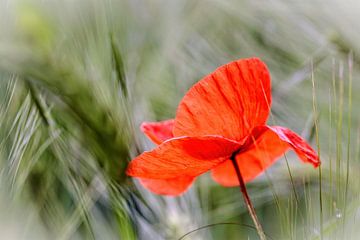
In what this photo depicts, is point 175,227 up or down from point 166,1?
down

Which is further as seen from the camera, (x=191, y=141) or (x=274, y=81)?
(x=274, y=81)

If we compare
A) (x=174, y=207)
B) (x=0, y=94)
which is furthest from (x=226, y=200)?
(x=0, y=94)

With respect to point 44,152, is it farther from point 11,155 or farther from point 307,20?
point 307,20

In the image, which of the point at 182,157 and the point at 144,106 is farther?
the point at 144,106

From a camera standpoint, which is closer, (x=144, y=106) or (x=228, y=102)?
(x=228, y=102)

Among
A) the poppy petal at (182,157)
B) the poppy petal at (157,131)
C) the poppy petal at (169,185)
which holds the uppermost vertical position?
the poppy petal at (157,131)
